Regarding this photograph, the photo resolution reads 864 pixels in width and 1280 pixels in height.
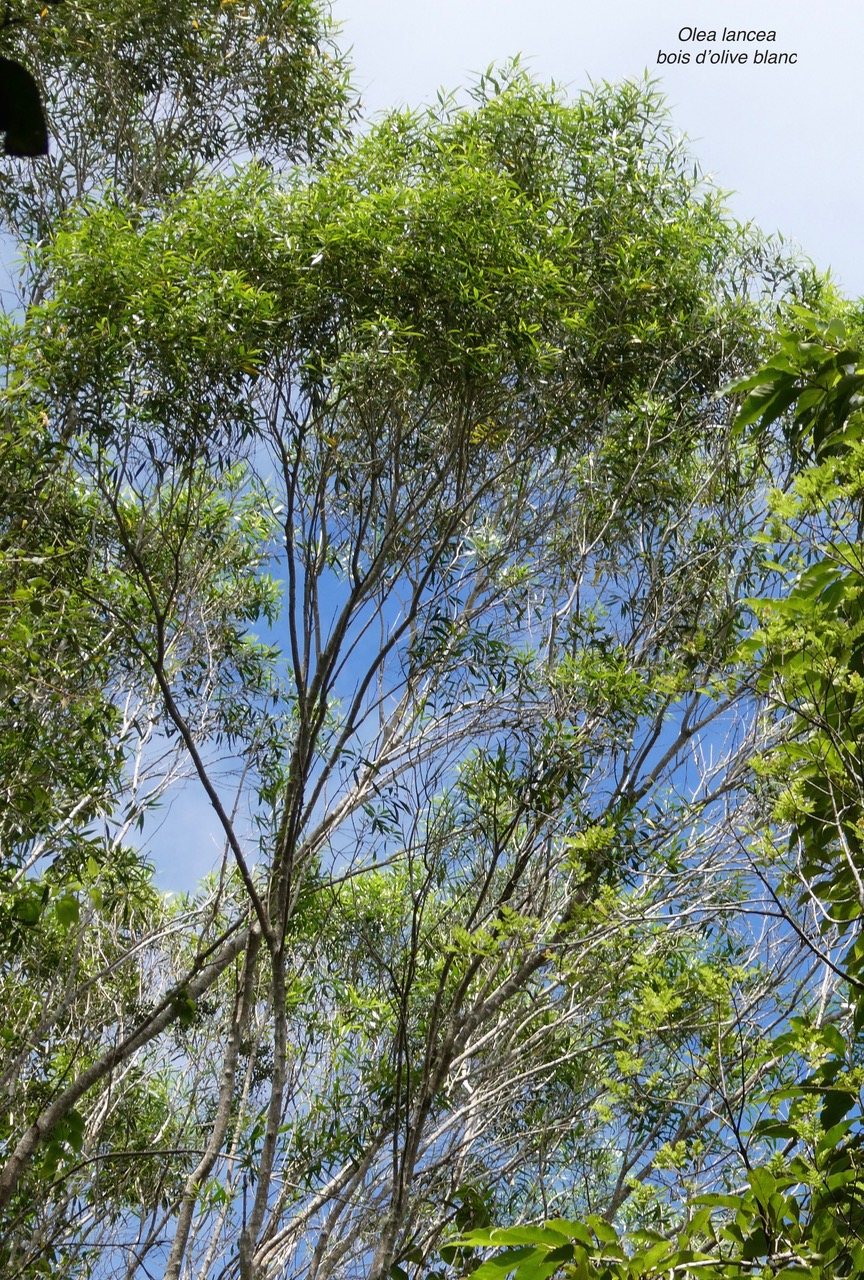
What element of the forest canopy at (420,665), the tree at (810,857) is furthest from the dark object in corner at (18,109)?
the forest canopy at (420,665)

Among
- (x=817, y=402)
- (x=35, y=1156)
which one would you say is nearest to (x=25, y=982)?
(x=35, y=1156)

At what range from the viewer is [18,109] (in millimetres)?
598

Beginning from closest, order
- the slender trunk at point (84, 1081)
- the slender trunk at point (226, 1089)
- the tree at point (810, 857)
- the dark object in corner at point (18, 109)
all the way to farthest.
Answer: the dark object in corner at point (18, 109) → the tree at point (810, 857) → the slender trunk at point (226, 1089) → the slender trunk at point (84, 1081)

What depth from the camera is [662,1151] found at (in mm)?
2273

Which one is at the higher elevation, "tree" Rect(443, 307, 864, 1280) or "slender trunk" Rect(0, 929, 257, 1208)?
"slender trunk" Rect(0, 929, 257, 1208)

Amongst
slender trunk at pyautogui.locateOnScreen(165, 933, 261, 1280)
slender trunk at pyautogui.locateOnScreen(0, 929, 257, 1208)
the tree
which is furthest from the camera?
slender trunk at pyautogui.locateOnScreen(0, 929, 257, 1208)

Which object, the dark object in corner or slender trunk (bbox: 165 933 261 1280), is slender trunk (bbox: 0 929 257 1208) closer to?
slender trunk (bbox: 165 933 261 1280)

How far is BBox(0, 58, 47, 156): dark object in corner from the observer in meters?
0.59

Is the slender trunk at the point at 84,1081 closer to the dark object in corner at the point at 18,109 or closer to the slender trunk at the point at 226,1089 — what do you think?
the slender trunk at the point at 226,1089

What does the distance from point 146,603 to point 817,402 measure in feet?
16.8

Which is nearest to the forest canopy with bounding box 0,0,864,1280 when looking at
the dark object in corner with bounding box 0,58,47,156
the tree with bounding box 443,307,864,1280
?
the tree with bounding box 443,307,864,1280

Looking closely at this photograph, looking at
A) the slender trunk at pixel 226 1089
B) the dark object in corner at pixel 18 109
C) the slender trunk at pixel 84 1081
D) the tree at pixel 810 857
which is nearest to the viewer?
the dark object in corner at pixel 18 109

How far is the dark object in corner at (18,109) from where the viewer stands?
594 millimetres

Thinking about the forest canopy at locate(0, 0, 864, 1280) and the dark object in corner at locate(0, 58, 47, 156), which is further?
the forest canopy at locate(0, 0, 864, 1280)
